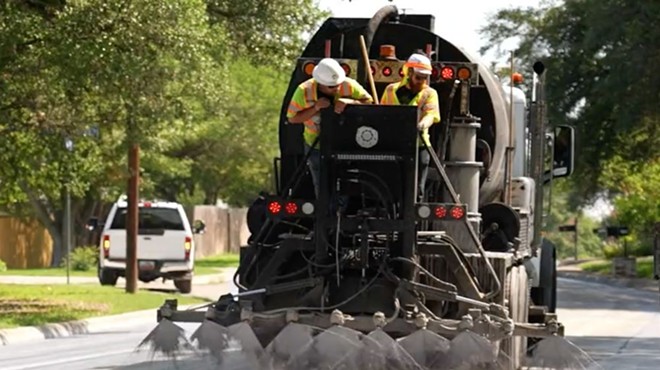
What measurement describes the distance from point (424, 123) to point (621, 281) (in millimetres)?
36906

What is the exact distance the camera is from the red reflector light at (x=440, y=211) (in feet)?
39.3

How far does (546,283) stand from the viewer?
1877cm

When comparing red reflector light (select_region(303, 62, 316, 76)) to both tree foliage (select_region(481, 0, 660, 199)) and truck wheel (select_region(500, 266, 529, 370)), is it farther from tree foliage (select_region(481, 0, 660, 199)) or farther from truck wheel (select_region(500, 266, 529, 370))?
tree foliage (select_region(481, 0, 660, 199))

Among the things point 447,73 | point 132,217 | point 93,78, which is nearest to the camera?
point 447,73

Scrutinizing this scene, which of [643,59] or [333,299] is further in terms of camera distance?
[643,59]

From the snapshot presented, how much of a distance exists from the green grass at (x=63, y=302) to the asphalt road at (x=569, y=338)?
3.01ft

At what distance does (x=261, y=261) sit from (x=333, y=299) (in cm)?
105

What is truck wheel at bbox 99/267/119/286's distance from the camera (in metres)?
34.7

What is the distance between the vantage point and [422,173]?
1241cm

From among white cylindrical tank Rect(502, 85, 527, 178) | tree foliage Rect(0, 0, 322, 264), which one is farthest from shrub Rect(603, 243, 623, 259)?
white cylindrical tank Rect(502, 85, 527, 178)

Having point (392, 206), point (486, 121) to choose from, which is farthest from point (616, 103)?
point (392, 206)

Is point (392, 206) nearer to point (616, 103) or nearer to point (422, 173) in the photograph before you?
point (422, 173)

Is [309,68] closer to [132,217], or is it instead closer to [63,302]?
[63,302]

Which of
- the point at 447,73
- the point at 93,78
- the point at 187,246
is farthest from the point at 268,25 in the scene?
the point at 447,73
